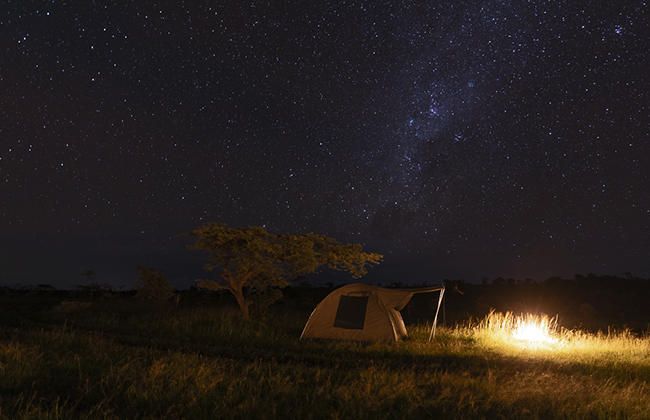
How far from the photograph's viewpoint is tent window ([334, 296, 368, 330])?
1437 cm

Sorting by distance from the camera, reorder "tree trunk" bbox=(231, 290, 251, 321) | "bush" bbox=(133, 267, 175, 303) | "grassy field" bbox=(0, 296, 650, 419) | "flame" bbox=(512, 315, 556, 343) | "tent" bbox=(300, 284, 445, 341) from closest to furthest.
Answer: "grassy field" bbox=(0, 296, 650, 419) → "flame" bbox=(512, 315, 556, 343) → "tent" bbox=(300, 284, 445, 341) → "tree trunk" bbox=(231, 290, 251, 321) → "bush" bbox=(133, 267, 175, 303)

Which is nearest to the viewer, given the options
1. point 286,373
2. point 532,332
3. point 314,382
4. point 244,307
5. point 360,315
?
point 314,382

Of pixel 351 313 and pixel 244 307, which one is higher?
pixel 351 313

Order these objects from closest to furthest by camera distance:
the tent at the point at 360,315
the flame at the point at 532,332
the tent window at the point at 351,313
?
1. the flame at the point at 532,332
2. the tent at the point at 360,315
3. the tent window at the point at 351,313

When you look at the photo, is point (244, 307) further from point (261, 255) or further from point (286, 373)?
point (286, 373)

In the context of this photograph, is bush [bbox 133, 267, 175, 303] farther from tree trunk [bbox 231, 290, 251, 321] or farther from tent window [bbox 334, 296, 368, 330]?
tent window [bbox 334, 296, 368, 330]

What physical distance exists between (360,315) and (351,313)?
312 mm

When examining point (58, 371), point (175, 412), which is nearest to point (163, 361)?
point (58, 371)

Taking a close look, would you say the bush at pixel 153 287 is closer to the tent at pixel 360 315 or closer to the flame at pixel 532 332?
the tent at pixel 360 315

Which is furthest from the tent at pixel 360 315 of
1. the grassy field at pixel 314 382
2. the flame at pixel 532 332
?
the flame at pixel 532 332

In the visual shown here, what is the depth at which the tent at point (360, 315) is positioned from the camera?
1400 centimetres

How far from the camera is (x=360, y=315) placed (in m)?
14.6

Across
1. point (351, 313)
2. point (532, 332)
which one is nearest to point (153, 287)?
point (351, 313)

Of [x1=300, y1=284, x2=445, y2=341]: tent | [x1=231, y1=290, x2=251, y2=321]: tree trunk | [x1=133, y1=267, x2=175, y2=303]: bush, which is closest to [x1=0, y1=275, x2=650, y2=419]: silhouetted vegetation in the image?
[x1=231, y1=290, x2=251, y2=321]: tree trunk
